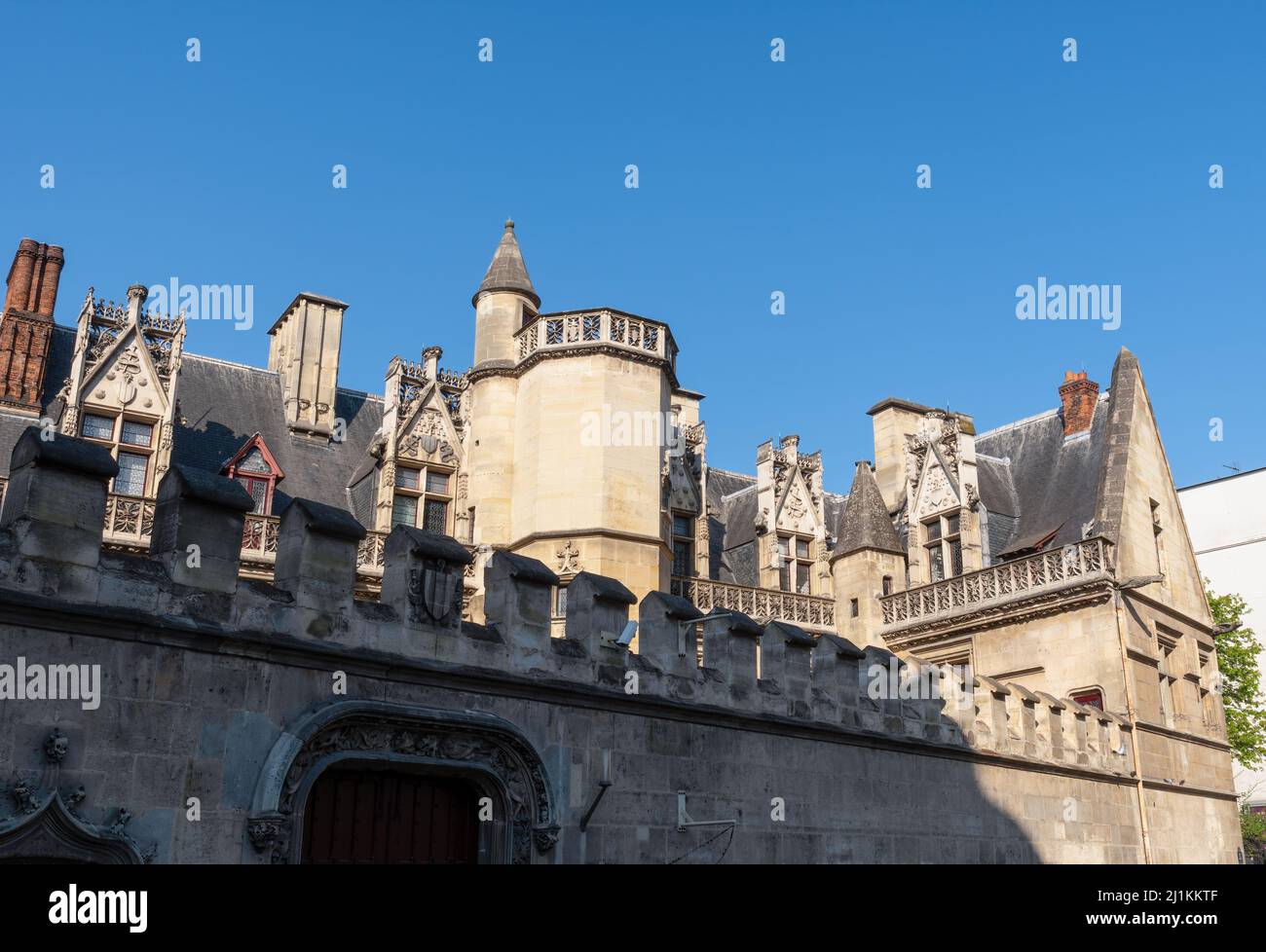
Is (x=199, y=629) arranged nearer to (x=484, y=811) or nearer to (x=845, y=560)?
(x=484, y=811)

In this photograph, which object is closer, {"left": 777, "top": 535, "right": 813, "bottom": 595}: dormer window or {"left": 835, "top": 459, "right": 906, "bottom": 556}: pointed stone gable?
{"left": 835, "top": 459, "right": 906, "bottom": 556}: pointed stone gable

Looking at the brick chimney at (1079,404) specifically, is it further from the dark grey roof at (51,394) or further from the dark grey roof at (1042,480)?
the dark grey roof at (51,394)

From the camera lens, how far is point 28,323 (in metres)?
19.5

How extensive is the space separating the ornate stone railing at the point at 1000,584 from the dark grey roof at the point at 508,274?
898 cm

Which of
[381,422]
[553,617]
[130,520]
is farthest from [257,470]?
[553,617]

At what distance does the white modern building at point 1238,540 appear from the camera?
40562 millimetres

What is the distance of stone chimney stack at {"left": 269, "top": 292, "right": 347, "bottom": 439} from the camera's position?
22.2 metres

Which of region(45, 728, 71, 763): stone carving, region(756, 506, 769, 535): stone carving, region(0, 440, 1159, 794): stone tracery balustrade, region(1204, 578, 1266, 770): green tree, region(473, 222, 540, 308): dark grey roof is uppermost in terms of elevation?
region(473, 222, 540, 308): dark grey roof

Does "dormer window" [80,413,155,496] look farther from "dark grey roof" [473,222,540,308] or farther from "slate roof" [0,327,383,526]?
"dark grey roof" [473,222,540,308]

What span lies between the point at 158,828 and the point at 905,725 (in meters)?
8.59

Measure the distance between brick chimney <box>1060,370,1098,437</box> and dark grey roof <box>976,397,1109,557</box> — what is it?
0.64 ft

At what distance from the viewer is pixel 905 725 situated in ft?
44.1

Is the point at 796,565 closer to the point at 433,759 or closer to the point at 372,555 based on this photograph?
the point at 372,555

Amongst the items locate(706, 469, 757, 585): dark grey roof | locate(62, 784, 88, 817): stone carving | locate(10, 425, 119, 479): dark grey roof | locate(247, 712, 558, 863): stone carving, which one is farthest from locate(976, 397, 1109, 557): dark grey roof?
locate(62, 784, 88, 817): stone carving
